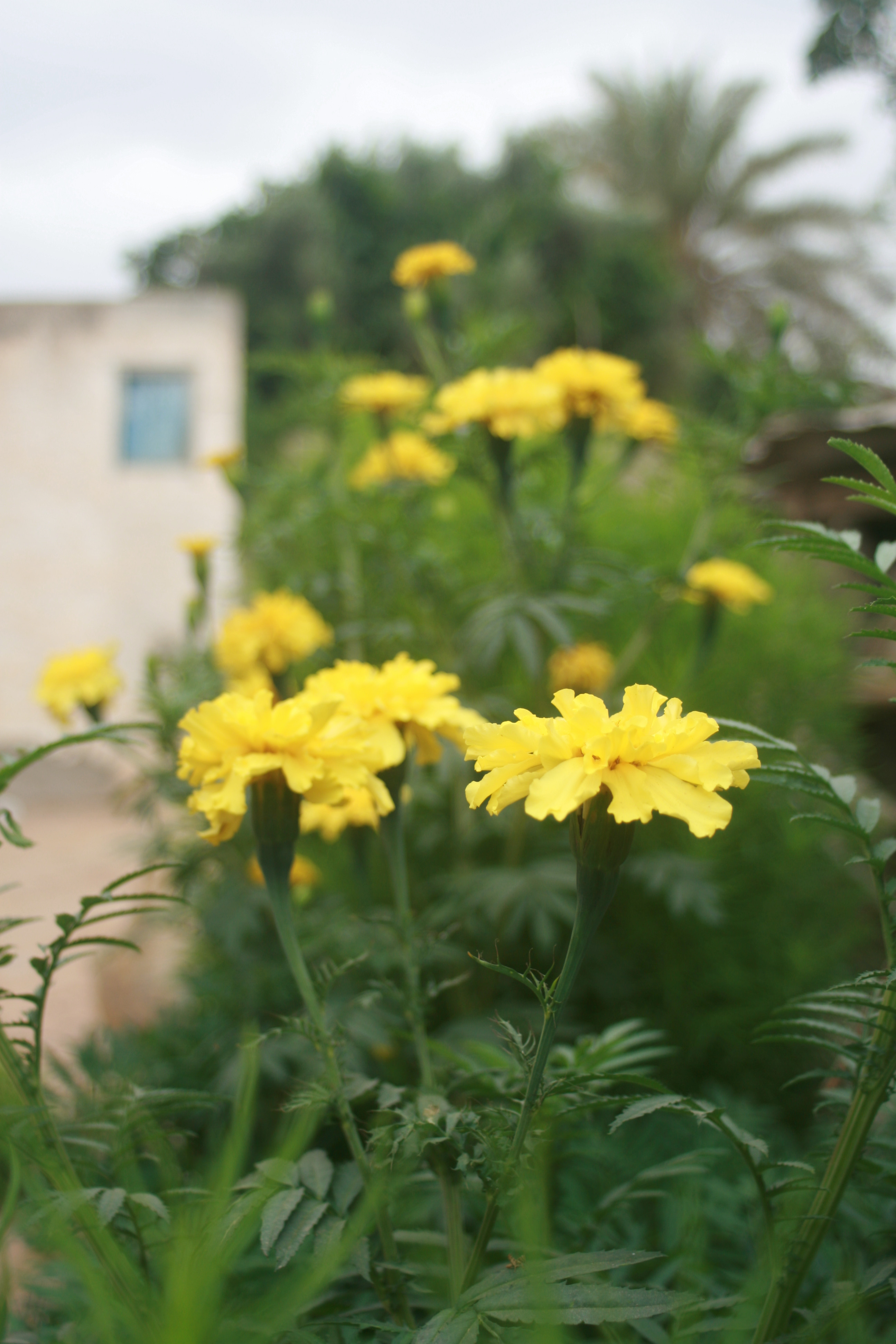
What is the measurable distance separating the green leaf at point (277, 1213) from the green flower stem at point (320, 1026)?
3 cm

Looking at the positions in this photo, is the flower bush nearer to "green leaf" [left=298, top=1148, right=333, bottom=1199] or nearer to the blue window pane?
"green leaf" [left=298, top=1148, right=333, bottom=1199]

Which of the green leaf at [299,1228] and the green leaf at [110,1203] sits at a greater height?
the green leaf at [110,1203]

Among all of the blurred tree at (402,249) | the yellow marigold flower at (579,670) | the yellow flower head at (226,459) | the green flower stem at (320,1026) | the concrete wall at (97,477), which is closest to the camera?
the green flower stem at (320,1026)

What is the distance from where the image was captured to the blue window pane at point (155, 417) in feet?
16.3

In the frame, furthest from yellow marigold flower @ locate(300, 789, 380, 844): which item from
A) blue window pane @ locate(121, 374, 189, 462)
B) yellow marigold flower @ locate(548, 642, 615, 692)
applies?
blue window pane @ locate(121, 374, 189, 462)

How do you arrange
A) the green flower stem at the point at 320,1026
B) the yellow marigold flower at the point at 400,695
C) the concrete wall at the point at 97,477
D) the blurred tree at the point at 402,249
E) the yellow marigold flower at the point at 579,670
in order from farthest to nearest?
1. the blurred tree at the point at 402,249
2. the concrete wall at the point at 97,477
3. the yellow marigold flower at the point at 579,670
4. the yellow marigold flower at the point at 400,695
5. the green flower stem at the point at 320,1026

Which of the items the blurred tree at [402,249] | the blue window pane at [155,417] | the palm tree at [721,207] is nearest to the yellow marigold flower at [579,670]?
the blue window pane at [155,417]

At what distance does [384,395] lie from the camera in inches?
51.2

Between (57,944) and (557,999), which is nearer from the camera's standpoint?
(557,999)

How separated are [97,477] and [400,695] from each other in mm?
4827

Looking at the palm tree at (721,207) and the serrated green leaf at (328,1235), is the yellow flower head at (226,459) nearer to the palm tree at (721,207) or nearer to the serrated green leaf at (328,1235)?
the serrated green leaf at (328,1235)

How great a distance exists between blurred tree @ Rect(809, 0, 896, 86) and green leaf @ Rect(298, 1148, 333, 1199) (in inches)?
70.0

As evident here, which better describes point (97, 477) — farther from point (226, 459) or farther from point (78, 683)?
point (78, 683)

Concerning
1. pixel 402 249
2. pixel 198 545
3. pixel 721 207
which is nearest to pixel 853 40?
pixel 198 545
